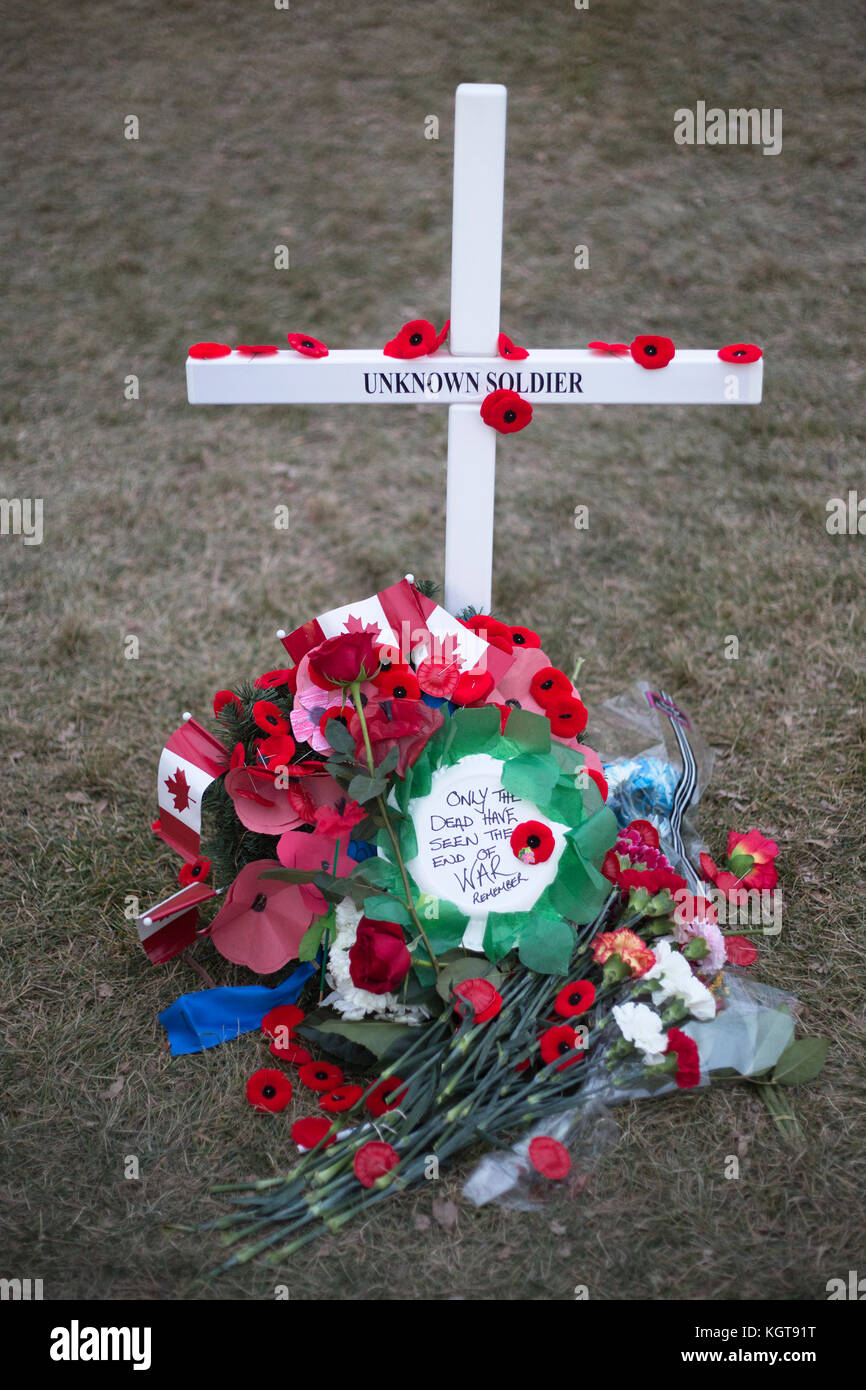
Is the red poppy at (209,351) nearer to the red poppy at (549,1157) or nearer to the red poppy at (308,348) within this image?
the red poppy at (308,348)

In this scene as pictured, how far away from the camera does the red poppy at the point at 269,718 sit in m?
2.40

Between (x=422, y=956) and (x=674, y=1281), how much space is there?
0.72 meters

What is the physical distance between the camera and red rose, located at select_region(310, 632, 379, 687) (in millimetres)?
2258

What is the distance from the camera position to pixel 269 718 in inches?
96.0

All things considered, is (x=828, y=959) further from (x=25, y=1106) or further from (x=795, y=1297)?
(x=25, y=1106)

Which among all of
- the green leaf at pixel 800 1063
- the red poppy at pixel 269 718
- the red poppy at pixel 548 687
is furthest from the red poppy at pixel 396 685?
the green leaf at pixel 800 1063

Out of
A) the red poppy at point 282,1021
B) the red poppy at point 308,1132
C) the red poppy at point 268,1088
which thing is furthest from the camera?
the red poppy at point 282,1021

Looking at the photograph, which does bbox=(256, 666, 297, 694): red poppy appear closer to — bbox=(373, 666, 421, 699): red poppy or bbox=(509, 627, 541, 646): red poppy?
bbox=(373, 666, 421, 699): red poppy

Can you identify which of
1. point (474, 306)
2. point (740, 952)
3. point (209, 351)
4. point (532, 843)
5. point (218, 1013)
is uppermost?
point (474, 306)

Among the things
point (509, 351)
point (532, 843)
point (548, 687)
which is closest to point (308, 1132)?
point (532, 843)

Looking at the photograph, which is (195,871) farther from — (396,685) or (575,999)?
(575,999)

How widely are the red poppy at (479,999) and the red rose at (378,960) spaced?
0.12m

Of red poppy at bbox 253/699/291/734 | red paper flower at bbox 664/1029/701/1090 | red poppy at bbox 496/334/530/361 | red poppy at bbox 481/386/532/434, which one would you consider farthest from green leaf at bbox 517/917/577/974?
red poppy at bbox 496/334/530/361

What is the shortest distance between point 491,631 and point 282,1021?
3.14 ft
